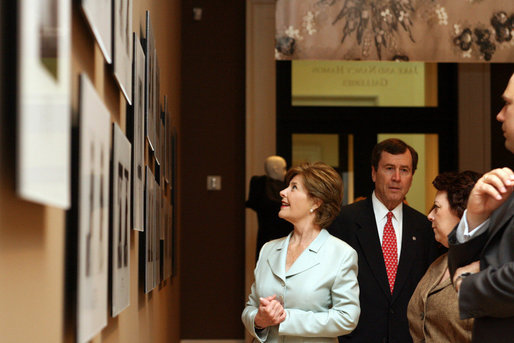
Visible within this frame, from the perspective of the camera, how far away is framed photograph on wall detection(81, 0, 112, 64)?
1631 millimetres

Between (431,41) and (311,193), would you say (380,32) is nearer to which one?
(431,41)

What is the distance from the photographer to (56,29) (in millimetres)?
1191

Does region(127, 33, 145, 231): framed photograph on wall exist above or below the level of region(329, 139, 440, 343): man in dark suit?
→ above

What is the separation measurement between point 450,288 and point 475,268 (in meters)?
0.93

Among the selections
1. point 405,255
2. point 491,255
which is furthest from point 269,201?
point 491,255

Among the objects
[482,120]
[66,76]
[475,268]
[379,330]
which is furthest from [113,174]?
[482,120]

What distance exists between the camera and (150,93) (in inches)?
139

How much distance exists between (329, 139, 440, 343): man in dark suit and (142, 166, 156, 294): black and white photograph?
1169 mm

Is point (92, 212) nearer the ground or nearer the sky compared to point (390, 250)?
nearer the sky

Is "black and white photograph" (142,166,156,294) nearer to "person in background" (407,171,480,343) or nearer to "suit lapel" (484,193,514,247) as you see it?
"person in background" (407,171,480,343)

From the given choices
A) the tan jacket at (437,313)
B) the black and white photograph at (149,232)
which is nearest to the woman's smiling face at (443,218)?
the tan jacket at (437,313)

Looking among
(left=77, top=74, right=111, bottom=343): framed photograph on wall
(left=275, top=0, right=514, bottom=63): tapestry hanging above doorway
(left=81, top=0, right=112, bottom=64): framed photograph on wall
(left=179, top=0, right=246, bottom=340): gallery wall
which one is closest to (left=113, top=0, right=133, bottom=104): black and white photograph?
(left=81, top=0, right=112, bottom=64): framed photograph on wall

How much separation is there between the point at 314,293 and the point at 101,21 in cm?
194

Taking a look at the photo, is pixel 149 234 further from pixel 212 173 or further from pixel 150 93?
pixel 212 173
